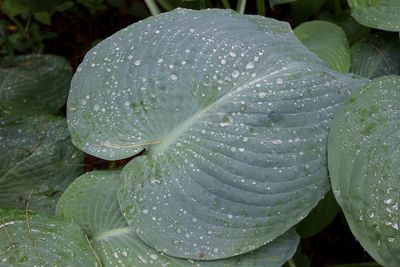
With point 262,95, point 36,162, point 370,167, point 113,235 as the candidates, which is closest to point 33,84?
point 36,162

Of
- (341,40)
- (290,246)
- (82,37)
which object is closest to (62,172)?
(290,246)

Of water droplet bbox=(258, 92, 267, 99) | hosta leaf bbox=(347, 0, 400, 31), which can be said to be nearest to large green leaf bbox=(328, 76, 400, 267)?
water droplet bbox=(258, 92, 267, 99)

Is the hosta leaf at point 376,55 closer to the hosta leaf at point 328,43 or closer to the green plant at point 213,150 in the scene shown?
the hosta leaf at point 328,43

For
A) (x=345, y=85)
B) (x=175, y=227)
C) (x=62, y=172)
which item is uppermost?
(x=345, y=85)

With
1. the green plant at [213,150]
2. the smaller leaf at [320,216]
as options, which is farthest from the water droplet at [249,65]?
the smaller leaf at [320,216]

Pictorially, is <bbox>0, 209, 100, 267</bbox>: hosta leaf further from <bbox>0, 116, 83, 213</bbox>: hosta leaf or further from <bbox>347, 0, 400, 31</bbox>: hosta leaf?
<bbox>347, 0, 400, 31</bbox>: hosta leaf

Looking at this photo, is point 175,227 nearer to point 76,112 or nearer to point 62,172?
point 76,112
